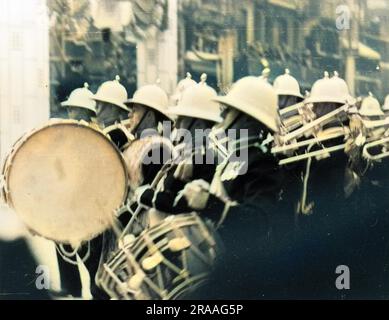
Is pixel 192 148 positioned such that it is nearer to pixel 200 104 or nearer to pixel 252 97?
pixel 200 104

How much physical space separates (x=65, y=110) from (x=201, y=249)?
3.29ft

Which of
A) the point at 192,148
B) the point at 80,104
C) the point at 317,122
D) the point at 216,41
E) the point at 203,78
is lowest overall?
the point at 192,148

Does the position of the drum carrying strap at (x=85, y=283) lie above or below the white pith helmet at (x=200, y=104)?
below

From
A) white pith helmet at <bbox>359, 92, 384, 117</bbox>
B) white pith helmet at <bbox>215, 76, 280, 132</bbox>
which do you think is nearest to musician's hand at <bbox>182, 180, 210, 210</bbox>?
white pith helmet at <bbox>215, 76, 280, 132</bbox>

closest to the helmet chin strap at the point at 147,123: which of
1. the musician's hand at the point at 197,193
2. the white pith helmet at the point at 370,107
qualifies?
the musician's hand at the point at 197,193

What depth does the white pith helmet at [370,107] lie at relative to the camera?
12.0 ft

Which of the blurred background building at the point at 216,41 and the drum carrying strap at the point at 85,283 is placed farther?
the drum carrying strap at the point at 85,283

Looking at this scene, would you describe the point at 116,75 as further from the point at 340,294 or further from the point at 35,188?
the point at 340,294

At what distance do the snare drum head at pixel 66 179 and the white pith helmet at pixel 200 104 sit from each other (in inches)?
16.7

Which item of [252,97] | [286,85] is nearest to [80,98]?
[252,97]

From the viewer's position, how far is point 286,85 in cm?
364

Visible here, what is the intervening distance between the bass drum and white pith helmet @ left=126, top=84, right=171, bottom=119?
570 mm

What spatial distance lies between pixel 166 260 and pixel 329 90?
121 centimetres

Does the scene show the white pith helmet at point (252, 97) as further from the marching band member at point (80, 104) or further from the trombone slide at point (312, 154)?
the marching band member at point (80, 104)
